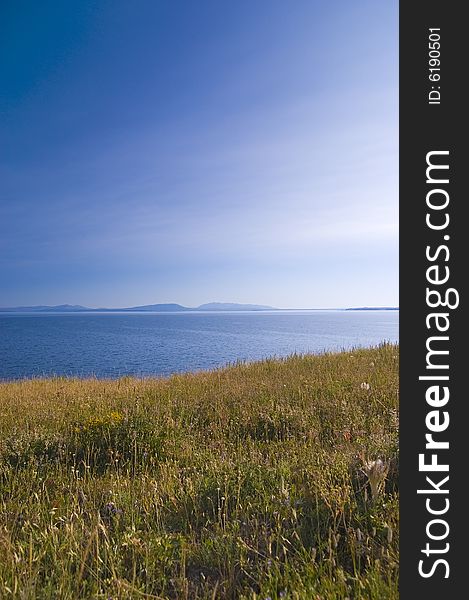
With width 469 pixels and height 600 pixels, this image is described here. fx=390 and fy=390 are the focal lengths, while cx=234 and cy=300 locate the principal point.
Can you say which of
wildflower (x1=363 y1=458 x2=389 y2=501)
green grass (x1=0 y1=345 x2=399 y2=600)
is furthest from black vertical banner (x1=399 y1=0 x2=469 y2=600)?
wildflower (x1=363 y1=458 x2=389 y2=501)

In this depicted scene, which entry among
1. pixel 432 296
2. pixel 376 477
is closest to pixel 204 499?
pixel 376 477

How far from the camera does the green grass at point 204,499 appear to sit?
2.45 m

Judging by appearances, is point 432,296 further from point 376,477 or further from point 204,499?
point 204,499

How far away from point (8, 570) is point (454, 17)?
13.2ft

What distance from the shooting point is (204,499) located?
142 inches

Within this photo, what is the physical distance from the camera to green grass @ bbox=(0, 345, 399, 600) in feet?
8.04

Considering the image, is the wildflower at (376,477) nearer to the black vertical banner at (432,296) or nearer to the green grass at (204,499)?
the green grass at (204,499)

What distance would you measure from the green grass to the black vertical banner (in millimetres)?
607

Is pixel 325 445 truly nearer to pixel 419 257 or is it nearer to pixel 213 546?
pixel 213 546

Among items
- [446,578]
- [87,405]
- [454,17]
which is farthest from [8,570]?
[87,405]

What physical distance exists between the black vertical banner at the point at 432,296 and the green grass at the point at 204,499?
23.9 inches

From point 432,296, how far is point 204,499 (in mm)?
2827

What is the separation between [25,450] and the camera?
5105 millimetres

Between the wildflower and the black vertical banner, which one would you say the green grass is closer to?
the wildflower
